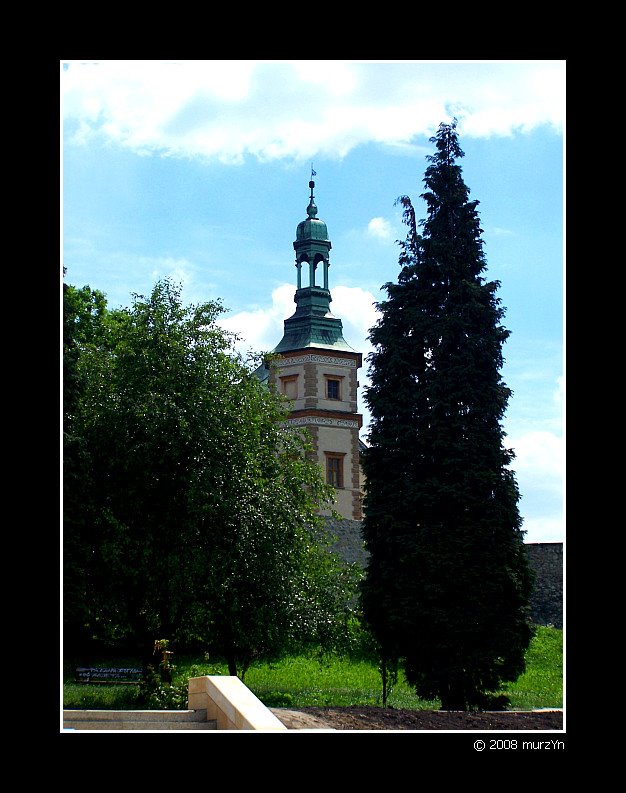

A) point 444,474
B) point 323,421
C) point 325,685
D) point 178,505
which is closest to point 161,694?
point 178,505

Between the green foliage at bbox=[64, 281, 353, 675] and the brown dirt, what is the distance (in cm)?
533

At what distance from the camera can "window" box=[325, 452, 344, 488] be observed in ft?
130

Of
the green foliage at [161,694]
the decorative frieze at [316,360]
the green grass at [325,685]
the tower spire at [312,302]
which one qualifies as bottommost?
the green grass at [325,685]

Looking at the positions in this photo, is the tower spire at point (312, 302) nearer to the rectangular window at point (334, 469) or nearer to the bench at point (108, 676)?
the rectangular window at point (334, 469)

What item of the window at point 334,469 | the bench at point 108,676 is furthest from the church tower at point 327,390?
the bench at point 108,676

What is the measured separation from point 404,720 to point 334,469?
1162 inches

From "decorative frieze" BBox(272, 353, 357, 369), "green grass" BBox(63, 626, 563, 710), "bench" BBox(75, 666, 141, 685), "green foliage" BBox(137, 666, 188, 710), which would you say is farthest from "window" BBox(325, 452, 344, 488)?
"green foliage" BBox(137, 666, 188, 710)

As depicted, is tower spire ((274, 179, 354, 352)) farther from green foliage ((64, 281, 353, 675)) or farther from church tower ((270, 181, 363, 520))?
green foliage ((64, 281, 353, 675))

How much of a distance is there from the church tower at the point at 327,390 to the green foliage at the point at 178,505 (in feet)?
54.8

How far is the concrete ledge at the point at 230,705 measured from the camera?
311 inches

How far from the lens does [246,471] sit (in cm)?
1630

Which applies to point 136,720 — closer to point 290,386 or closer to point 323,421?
point 290,386
